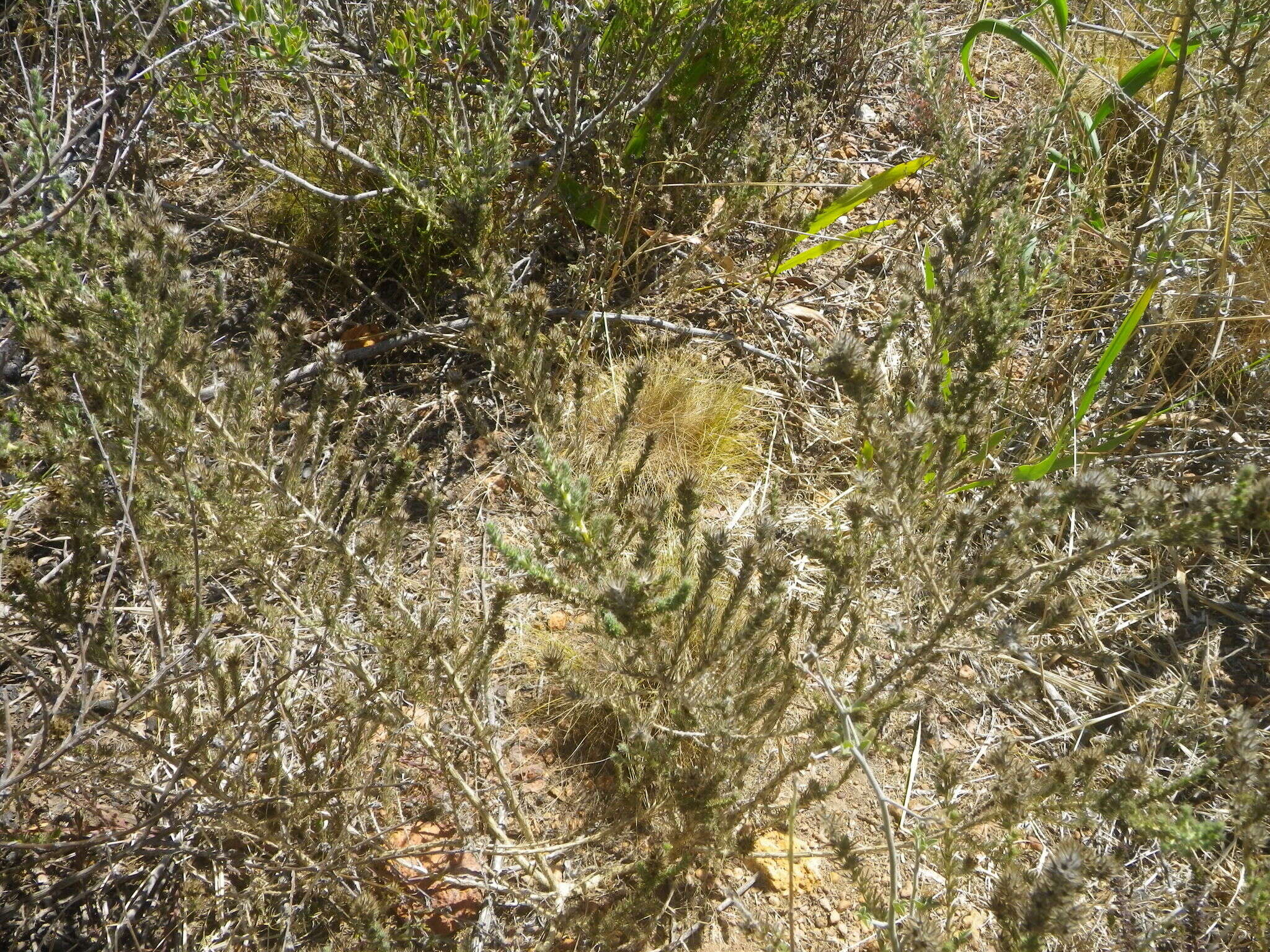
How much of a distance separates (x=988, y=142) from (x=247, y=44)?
2457 mm

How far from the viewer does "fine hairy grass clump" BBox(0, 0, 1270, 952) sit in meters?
1.51

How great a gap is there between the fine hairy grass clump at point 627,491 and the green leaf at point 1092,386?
20mm

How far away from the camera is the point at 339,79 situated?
9.89 feet

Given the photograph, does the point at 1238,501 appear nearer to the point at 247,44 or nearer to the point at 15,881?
the point at 15,881

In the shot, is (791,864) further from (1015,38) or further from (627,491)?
(1015,38)

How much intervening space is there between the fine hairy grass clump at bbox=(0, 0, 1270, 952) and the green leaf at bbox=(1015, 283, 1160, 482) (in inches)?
0.8

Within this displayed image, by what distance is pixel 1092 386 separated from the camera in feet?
7.04

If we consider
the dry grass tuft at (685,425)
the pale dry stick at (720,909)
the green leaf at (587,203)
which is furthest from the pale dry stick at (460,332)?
the pale dry stick at (720,909)

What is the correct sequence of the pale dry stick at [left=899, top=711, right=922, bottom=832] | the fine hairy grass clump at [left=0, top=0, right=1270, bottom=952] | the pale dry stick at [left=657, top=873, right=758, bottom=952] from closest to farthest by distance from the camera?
the fine hairy grass clump at [left=0, top=0, right=1270, bottom=952]
the pale dry stick at [left=657, top=873, right=758, bottom=952]
the pale dry stick at [left=899, top=711, right=922, bottom=832]

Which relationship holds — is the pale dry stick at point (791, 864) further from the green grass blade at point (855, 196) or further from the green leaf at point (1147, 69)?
the green leaf at point (1147, 69)

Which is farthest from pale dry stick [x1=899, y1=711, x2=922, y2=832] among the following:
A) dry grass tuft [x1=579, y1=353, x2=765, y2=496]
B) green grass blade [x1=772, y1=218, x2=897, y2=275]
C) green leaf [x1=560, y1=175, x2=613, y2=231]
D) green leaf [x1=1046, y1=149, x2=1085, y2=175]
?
green leaf [x1=560, y1=175, x2=613, y2=231]

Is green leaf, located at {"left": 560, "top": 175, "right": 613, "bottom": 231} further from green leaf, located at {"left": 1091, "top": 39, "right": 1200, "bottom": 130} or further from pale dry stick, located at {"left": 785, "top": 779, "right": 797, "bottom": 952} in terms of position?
pale dry stick, located at {"left": 785, "top": 779, "right": 797, "bottom": 952}

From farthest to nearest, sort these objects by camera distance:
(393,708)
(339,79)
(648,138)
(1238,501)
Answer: (339,79) → (648,138) → (393,708) → (1238,501)

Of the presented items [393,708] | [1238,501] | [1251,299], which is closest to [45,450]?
[393,708]
